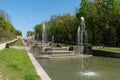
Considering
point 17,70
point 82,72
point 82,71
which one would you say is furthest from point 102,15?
point 17,70

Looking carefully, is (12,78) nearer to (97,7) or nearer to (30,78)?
(30,78)

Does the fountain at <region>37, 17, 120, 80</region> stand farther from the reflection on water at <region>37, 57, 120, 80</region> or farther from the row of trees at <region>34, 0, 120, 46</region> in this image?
the row of trees at <region>34, 0, 120, 46</region>

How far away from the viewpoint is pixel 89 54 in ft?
133

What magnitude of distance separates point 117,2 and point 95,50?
42.3 ft

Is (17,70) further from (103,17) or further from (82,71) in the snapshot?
(103,17)

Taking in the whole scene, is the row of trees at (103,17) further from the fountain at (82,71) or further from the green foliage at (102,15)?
the fountain at (82,71)

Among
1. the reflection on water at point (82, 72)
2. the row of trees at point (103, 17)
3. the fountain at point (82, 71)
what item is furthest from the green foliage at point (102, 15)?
the reflection on water at point (82, 72)

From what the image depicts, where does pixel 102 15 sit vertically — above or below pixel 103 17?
above

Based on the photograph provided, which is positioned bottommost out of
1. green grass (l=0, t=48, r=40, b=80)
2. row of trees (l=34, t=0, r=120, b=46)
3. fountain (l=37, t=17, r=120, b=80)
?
fountain (l=37, t=17, r=120, b=80)

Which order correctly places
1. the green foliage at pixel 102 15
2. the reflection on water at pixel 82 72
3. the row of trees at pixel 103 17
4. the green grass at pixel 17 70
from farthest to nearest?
1. the row of trees at pixel 103 17
2. the green foliage at pixel 102 15
3. the reflection on water at pixel 82 72
4. the green grass at pixel 17 70

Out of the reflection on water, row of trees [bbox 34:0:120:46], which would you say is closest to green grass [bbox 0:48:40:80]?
the reflection on water

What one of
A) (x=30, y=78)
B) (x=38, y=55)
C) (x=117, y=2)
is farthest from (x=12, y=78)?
(x=117, y=2)

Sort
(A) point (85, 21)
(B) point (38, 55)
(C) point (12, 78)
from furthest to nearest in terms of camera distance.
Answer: (A) point (85, 21) < (B) point (38, 55) < (C) point (12, 78)

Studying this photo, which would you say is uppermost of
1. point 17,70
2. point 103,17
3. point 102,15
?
point 102,15
